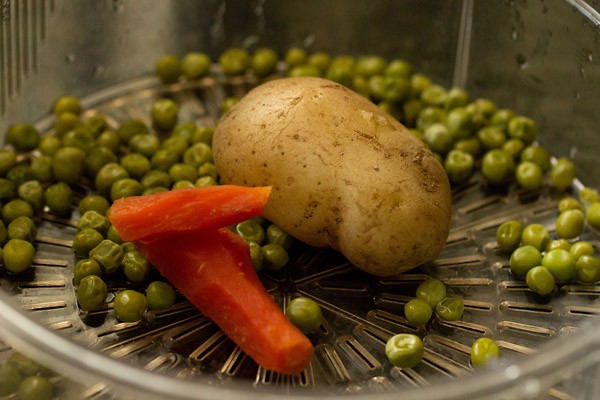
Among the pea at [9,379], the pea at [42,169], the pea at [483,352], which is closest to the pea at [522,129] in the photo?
the pea at [483,352]

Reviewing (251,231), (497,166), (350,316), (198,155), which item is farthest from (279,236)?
(497,166)

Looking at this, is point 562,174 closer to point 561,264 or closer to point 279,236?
point 561,264

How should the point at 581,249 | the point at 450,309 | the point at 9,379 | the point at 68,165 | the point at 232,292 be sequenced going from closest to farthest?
the point at 9,379 → the point at 232,292 → the point at 450,309 → the point at 581,249 → the point at 68,165

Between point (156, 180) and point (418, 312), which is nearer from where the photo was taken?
point (418, 312)

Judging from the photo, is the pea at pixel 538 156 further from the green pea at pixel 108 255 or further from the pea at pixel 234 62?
the green pea at pixel 108 255

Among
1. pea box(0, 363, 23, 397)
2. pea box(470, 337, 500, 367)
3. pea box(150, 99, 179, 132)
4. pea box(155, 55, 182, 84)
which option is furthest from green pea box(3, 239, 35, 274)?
pea box(470, 337, 500, 367)

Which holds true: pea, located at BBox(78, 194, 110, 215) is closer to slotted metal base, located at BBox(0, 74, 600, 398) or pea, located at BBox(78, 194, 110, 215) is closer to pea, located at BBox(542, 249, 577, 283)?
slotted metal base, located at BBox(0, 74, 600, 398)
